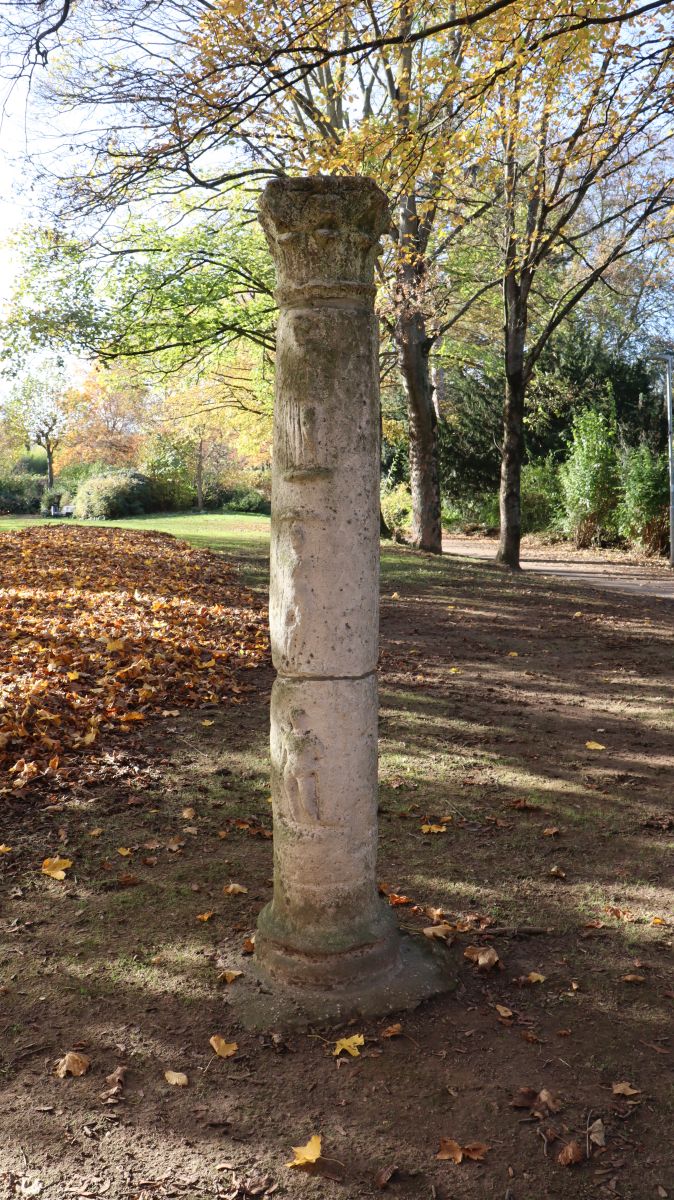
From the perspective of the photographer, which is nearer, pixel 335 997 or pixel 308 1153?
pixel 308 1153

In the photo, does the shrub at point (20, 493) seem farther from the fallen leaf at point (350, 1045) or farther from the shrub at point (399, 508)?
the fallen leaf at point (350, 1045)

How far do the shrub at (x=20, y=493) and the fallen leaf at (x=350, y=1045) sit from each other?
34.8m

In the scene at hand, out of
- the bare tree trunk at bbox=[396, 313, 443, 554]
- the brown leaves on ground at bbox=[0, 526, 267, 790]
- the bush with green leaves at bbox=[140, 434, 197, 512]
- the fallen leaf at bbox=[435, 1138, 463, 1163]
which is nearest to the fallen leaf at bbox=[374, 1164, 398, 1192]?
the fallen leaf at bbox=[435, 1138, 463, 1163]

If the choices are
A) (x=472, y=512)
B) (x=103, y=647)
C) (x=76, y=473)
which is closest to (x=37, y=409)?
(x=76, y=473)

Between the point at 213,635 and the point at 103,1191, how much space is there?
7108 millimetres

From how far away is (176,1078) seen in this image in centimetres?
315

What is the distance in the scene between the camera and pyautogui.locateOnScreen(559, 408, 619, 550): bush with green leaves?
960 inches

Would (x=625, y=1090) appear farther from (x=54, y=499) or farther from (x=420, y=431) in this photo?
(x=54, y=499)

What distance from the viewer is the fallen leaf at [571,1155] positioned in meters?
2.81

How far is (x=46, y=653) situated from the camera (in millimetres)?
7965

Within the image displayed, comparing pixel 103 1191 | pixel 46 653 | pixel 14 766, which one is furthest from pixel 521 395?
pixel 103 1191

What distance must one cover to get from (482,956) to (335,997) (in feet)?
2.39

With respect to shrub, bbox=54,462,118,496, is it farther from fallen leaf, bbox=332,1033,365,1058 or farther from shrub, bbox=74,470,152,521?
fallen leaf, bbox=332,1033,365,1058

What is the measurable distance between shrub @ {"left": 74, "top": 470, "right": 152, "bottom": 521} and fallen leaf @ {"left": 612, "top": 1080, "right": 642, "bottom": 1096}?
27.6 meters
